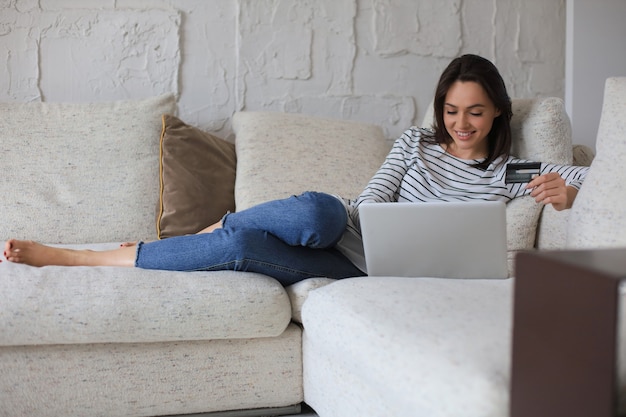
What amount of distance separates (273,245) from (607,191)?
0.77 meters

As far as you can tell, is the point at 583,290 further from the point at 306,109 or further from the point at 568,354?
the point at 306,109

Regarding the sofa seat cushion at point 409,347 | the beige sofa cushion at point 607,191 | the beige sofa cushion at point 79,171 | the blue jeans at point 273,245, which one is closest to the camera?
the sofa seat cushion at point 409,347

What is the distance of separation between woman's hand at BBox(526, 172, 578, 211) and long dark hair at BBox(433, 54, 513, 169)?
0.29 m

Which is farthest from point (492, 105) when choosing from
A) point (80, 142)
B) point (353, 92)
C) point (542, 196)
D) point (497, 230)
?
→ point (80, 142)

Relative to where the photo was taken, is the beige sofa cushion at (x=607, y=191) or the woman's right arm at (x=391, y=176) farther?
the woman's right arm at (x=391, y=176)

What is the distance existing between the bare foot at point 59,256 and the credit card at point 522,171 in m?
1.02

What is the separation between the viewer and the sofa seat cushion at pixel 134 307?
1519mm

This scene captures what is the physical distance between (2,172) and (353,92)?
136cm

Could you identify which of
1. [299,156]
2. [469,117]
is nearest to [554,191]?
[469,117]

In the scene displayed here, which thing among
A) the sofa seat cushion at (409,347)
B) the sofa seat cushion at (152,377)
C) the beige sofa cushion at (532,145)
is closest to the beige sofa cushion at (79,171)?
the sofa seat cushion at (152,377)

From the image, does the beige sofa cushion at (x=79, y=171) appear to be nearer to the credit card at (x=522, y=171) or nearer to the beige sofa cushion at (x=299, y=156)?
the beige sofa cushion at (x=299, y=156)

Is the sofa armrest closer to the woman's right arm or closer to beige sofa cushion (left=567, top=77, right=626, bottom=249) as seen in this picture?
beige sofa cushion (left=567, top=77, right=626, bottom=249)

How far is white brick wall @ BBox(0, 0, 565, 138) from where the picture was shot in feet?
8.57

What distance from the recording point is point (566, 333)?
79 centimetres
